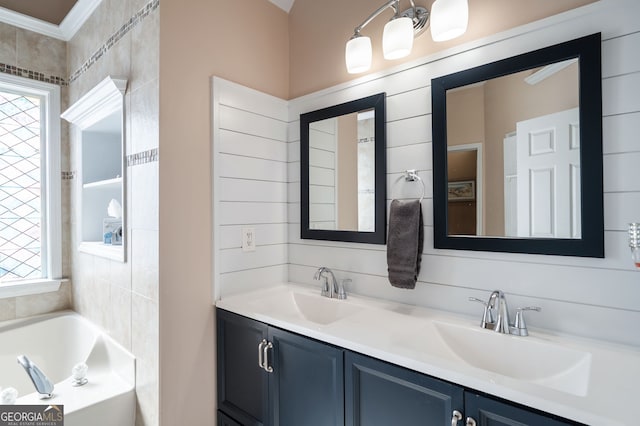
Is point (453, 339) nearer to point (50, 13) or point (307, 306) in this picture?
point (307, 306)

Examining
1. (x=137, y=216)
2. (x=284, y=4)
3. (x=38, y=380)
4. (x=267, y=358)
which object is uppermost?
(x=284, y=4)

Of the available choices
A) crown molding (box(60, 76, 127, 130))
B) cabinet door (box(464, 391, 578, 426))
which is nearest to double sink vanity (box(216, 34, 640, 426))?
cabinet door (box(464, 391, 578, 426))

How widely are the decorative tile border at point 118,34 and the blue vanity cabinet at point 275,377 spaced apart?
1487mm

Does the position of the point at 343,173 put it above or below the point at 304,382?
above

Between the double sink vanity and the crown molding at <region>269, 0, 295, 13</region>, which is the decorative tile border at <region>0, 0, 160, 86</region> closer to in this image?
the crown molding at <region>269, 0, 295, 13</region>

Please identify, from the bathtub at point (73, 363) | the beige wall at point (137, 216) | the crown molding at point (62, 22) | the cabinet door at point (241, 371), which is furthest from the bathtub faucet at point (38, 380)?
the crown molding at point (62, 22)

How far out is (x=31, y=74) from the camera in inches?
90.0

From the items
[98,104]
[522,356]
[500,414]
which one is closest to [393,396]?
[500,414]

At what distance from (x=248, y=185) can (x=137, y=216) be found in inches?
22.5

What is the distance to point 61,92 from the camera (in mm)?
2432

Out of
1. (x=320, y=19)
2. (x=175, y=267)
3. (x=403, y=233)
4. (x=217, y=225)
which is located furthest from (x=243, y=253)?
(x=320, y=19)

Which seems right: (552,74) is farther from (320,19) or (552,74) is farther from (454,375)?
(320,19)

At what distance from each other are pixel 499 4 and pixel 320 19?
0.98 metres

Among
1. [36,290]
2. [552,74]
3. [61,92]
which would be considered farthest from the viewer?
[61,92]
